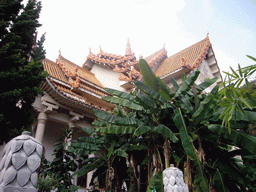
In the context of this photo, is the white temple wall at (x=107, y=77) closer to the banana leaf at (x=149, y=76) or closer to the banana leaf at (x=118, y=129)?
the banana leaf at (x=149, y=76)

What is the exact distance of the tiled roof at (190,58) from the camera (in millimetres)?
12596

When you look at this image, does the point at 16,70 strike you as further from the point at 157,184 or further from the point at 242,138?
the point at 242,138

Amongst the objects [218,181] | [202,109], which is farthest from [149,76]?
[218,181]

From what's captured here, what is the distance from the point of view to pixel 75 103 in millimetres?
9617

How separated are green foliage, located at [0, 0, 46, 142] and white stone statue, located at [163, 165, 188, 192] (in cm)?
373

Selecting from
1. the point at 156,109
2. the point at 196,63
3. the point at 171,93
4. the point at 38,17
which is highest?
the point at 196,63

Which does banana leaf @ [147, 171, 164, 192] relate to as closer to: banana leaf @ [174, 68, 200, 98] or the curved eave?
banana leaf @ [174, 68, 200, 98]

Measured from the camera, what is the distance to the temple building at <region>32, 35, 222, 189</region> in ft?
31.1

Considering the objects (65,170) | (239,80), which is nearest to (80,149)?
(65,170)

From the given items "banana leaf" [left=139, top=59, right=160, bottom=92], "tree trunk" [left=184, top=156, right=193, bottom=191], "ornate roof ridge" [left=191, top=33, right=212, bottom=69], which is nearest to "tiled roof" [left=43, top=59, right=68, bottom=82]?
"banana leaf" [left=139, top=59, right=160, bottom=92]

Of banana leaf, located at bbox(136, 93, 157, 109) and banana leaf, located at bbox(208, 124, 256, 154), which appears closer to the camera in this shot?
banana leaf, located at bbox(208, 124, 256, 154)

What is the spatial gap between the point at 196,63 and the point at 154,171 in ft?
25.4

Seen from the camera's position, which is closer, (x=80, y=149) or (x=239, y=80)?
(x=239, y=80)

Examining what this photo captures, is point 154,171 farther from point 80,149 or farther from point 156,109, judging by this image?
point 80,149
